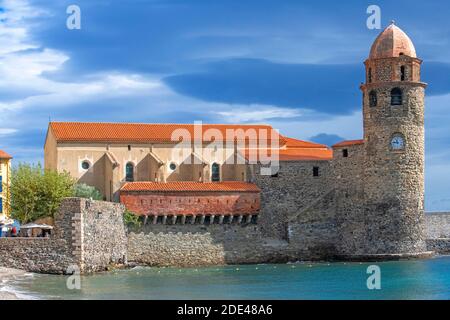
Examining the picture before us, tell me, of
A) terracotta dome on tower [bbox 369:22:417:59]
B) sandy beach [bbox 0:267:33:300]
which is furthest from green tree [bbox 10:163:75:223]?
terracotta dome on tower [bbox 369:22:417:59]

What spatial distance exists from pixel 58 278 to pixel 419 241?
2244 cm

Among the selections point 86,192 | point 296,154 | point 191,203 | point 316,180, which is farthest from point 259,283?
point 296,154

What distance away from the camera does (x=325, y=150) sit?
203ft

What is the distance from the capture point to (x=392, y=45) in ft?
180

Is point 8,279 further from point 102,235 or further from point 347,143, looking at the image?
point 347,143

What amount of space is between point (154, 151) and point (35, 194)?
9.87 m

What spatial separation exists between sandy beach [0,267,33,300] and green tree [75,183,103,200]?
433 inches

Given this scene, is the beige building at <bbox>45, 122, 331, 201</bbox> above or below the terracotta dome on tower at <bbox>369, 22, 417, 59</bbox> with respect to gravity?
below

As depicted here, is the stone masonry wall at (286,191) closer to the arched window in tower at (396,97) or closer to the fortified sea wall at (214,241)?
the fortified sea wall at (214,241)

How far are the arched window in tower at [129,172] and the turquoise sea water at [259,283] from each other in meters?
8.88

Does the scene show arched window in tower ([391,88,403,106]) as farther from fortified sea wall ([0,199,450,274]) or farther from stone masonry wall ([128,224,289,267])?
stone masonry wall ([128,224,289,267])

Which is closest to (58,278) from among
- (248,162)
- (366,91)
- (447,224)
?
(248,162)

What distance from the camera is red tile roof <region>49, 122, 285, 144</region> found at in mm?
58594

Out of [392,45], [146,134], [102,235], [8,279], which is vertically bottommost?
[8,279]
